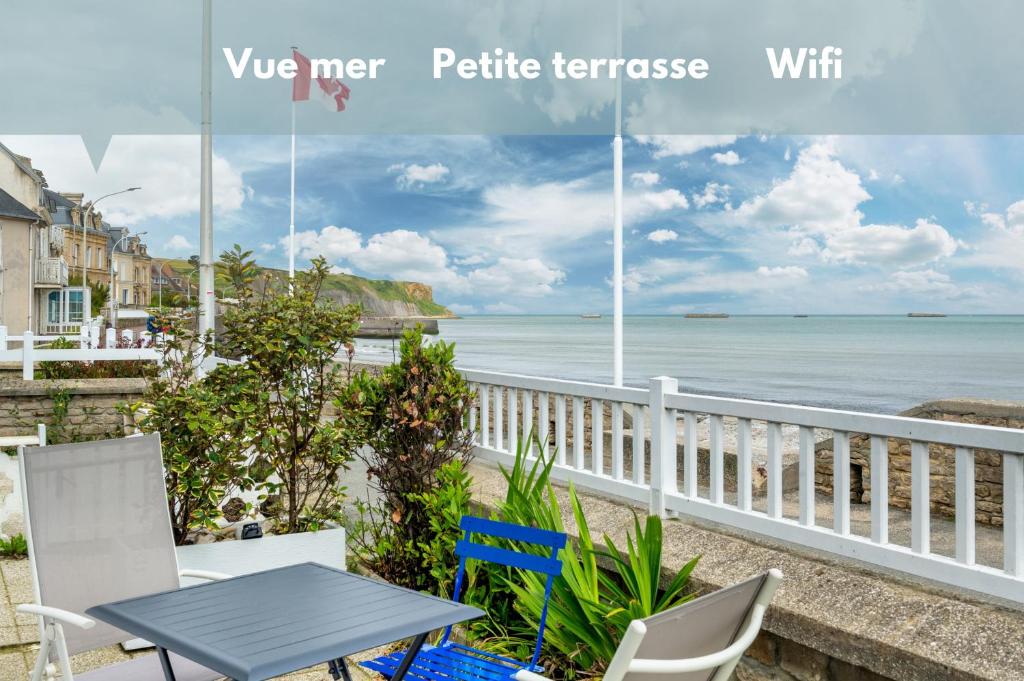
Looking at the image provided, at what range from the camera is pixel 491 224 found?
262 ft

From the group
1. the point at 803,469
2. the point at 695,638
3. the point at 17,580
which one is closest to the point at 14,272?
the point at 17,580

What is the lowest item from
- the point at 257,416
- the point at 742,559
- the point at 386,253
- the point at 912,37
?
the point at 742,559

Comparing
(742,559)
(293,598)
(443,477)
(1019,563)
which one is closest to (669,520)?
(742,559)

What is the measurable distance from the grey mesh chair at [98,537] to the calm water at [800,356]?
15447 millimetres

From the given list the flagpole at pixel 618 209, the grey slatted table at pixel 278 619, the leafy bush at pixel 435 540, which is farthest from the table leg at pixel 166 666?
the flagpole at pixel 618 209

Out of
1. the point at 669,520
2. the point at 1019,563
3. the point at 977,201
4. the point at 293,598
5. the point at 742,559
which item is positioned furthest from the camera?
the point at 977,201

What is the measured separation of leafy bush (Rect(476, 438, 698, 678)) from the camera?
4094 millimetres

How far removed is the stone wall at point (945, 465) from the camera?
21.0ft

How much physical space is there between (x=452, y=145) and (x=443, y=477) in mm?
72078

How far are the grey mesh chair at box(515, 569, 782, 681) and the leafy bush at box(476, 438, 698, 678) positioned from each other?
159 cm

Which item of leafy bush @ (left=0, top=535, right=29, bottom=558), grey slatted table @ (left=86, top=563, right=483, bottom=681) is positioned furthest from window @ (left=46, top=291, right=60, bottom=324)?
grey slatted table @ (left=86, top=563, right=483, bottom=681)

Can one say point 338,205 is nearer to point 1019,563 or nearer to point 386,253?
point 386,253

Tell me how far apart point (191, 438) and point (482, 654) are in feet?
7.31

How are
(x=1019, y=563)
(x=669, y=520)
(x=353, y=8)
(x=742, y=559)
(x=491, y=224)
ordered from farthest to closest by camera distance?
1. (x=491, y=224)
2. (x=353, y=8)
3. (x=669, y=520)
4. (x=742, y=559)
5. (x=1019, y=563)
